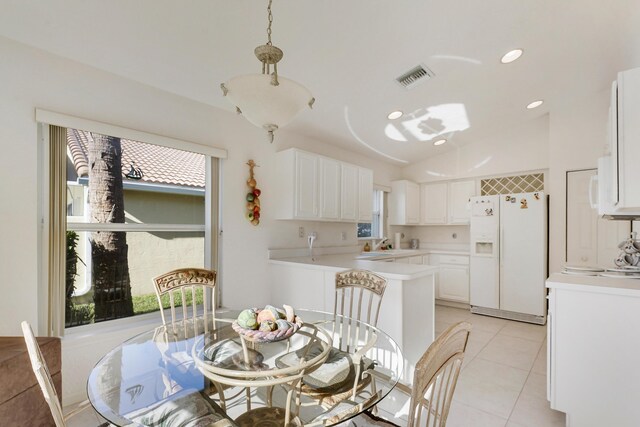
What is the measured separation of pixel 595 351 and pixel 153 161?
346 cm

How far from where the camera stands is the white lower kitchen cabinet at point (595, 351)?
168cm

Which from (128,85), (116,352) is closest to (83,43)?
(128,85)

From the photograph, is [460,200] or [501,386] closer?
[501,386]

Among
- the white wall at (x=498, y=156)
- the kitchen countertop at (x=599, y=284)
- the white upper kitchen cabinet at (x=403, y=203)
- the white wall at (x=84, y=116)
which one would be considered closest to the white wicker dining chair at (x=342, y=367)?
the kitchen countertop at (x=599, y=284)

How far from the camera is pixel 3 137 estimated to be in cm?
186

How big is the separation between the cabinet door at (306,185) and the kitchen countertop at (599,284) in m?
2.26

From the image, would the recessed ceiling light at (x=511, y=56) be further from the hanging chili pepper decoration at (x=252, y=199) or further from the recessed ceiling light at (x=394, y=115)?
the hanging chili pepper decoration at (x=252, y=199)

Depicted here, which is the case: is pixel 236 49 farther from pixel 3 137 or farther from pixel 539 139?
pixel 539 139

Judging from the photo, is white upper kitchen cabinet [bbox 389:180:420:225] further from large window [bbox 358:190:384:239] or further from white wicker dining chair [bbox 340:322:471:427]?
white wicker dining chair [bbox 340:322:471:427]

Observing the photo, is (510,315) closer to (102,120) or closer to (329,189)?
(329,189)

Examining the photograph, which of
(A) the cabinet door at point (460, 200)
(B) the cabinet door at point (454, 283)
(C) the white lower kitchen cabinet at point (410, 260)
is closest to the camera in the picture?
(C) the white lower kitchen cabinet at point (410, 260)

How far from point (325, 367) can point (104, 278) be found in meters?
1.94

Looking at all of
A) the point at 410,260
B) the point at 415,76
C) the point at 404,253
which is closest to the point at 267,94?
the point at 415,76

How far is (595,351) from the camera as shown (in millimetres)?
1769
